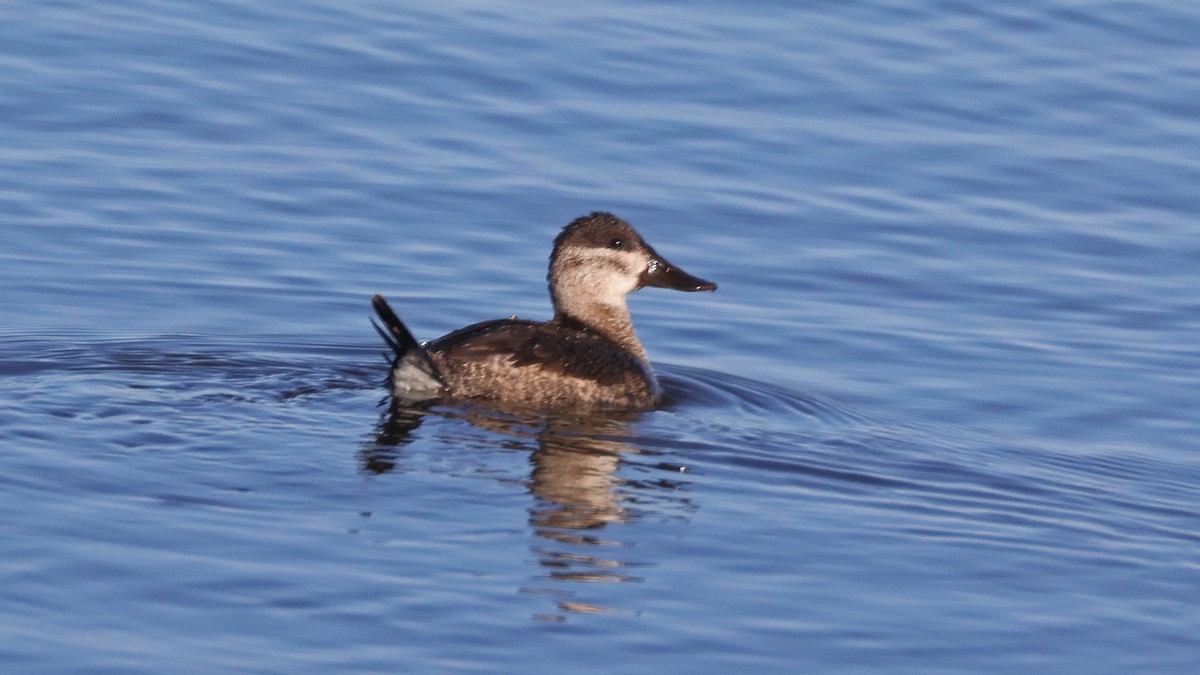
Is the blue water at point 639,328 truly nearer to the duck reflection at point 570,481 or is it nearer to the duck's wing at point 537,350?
the duck reflection at point 570,481

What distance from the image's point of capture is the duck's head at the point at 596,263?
9.73m

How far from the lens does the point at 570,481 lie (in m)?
7.65

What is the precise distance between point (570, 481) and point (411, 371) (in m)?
1.36

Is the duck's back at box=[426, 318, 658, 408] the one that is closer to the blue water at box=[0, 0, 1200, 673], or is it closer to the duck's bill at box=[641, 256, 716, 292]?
the blue water at box=[0, 0, 1200, 673]

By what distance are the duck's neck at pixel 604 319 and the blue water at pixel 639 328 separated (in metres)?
0.28

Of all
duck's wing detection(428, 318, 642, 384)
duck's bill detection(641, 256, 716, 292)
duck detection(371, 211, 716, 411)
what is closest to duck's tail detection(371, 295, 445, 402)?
duck detection(371, 211, 716, 411)

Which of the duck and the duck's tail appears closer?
the duck's tail

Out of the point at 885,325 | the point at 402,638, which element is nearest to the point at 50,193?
the point at 885,325

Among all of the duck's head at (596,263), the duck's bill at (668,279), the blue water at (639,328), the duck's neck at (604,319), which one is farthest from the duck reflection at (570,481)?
the duck's bill at (668,279)

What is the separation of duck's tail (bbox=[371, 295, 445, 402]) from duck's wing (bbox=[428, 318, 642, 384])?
0.13 m

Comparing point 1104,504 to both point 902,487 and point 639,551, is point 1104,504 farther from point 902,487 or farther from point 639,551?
point 639,551

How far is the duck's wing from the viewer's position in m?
8.81

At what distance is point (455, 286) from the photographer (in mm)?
10992

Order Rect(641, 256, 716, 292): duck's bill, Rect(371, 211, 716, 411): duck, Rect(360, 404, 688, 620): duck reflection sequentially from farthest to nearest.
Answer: Rect(641, 256, 716, 292): duck's bill, Rect(371, 211, 716, 411): duck, Rect(360, 404, 688, 620): duck reflection
